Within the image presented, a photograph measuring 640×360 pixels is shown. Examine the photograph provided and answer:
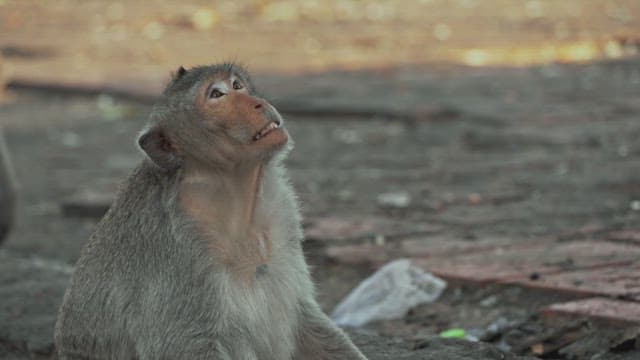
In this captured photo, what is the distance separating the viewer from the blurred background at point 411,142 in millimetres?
5879

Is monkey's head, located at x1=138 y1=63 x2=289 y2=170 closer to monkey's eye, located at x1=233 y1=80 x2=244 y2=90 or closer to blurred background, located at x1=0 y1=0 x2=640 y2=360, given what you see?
monkey's eye, located at x1=233 y1=80 x2=244 y2=90

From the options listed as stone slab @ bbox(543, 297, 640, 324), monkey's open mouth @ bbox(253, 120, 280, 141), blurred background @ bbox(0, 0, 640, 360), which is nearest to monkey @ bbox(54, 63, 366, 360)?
monkey's open mouth @ bbox(253, 120, 280, 141)

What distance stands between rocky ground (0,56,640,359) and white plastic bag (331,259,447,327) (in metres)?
0.05

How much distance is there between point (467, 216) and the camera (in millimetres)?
7398

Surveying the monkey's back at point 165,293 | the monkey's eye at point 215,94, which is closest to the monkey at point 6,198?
the monkey's back at point 165,293

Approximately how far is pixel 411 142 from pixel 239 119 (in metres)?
5.98

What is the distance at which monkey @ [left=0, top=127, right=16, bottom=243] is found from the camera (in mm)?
7664

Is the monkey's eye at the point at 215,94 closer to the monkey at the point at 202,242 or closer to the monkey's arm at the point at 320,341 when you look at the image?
the monkey at the point at 202,242

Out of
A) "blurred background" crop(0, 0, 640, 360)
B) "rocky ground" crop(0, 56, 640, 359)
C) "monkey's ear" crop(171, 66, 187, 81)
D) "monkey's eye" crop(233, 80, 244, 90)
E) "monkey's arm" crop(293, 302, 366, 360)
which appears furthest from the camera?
"blurred background" crop(0, 0, 640, 360)

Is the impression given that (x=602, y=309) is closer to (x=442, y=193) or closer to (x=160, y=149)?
(x=160, y=149)

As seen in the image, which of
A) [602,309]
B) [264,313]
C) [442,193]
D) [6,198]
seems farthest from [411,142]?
[264,313]

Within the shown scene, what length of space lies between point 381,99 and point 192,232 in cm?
746

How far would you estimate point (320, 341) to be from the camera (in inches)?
182

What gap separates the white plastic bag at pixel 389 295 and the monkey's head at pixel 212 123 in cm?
181
